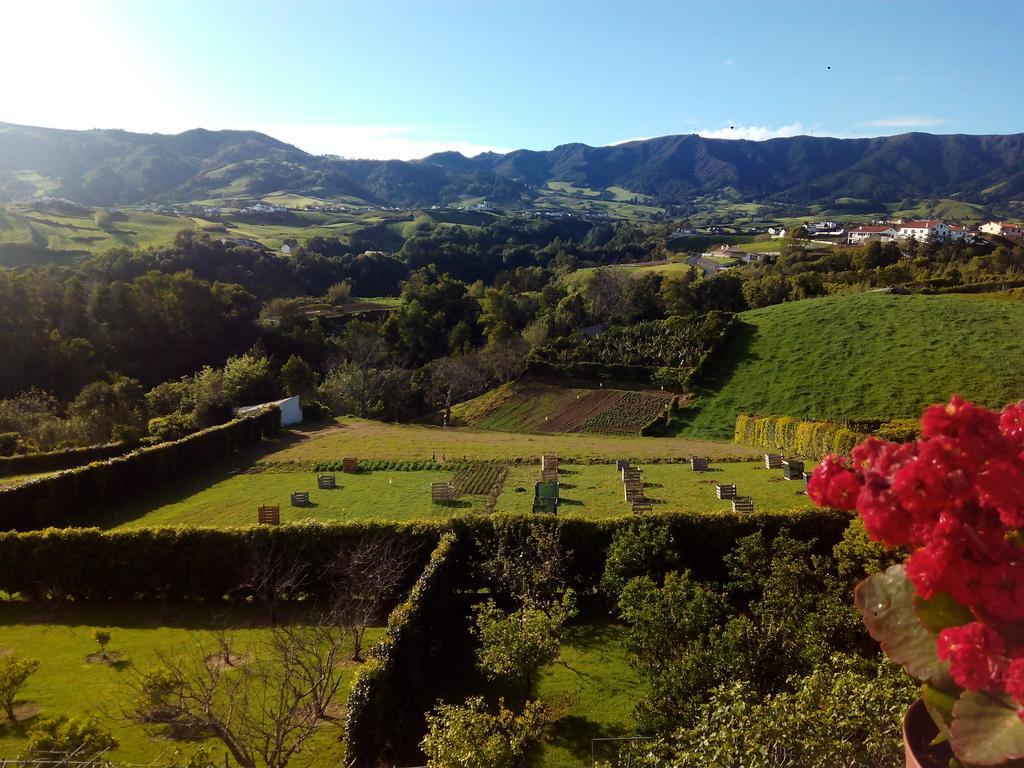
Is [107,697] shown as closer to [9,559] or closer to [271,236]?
[9,559]

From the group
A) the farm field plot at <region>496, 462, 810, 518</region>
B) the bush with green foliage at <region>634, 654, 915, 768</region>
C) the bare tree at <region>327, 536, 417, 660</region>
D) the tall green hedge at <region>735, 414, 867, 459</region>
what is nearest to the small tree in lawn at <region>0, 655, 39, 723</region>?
the bare tree at <region>327, 536, 417, 660</region>

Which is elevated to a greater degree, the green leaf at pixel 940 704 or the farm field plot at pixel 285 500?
the green leaf at pixel 940 704

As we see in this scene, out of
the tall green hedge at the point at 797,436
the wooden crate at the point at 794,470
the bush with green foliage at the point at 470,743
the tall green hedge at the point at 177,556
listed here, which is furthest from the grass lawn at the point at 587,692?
the tall green hedge at the point at 797,436

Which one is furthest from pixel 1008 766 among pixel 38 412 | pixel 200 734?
pixel 38 412

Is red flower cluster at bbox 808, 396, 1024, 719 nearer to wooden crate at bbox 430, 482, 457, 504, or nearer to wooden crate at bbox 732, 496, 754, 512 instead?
wooden crate at bbox 732, 496, 754, 512

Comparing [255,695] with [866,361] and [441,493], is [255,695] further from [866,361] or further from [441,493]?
[866,361]

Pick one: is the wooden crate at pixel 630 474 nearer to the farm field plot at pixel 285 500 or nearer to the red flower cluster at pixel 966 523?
the farm field plot at pixel 285 500

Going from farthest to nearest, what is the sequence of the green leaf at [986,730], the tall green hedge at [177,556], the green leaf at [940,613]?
the tall green hedge at [177,556] → the green leaf at [940,613] → the green leaf at [986,730]
